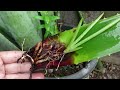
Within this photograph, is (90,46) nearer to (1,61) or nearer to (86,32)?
(86,32)

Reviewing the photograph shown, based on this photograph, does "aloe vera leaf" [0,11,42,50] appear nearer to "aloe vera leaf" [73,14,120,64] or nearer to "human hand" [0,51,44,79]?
"human hand" [0,51,44,79]

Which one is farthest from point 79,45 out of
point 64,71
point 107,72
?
point 107,72

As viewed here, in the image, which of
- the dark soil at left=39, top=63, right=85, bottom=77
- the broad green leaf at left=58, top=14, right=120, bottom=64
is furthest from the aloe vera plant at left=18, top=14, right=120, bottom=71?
the dark soil at left=39, top=63, right=85, bottom=77

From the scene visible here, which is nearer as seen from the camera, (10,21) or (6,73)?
(10,21)

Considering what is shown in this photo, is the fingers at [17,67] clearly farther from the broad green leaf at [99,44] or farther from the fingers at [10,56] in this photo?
the broad green leaf at [99,44]

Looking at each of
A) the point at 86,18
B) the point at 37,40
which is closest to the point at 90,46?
the point at 37,40

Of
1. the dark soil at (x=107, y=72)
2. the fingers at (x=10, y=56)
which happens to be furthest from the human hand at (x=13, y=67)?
the dark soil at (x=107, y=72)
